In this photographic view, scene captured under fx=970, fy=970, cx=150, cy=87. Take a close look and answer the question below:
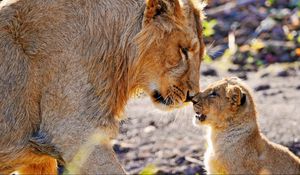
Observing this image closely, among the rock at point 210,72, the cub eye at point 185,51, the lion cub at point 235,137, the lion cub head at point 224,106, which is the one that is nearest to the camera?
the cub eye at point 185,51

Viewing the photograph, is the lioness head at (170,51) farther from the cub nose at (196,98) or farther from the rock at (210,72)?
the rock at (210,72)

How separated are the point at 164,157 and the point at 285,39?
3325mm

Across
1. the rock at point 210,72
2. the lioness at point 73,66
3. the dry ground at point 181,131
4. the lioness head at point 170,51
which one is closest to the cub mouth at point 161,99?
the lioness head at point 170,51

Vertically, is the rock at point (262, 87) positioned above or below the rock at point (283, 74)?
below

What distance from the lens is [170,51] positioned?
595 cm

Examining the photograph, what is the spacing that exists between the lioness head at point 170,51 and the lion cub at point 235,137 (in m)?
0.27

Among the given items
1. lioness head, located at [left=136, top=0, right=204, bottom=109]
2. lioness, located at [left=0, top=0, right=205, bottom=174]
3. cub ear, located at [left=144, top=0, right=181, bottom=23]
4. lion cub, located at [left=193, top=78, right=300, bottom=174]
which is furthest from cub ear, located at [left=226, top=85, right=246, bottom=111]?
cub ear, located at [left=144, top=0, right=181, bottom=23]

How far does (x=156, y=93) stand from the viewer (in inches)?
240

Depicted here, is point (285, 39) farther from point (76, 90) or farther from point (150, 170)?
point (76, 90)

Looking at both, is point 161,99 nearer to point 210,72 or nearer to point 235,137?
point 235,137

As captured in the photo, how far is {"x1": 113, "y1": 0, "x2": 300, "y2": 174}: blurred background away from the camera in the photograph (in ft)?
24.7

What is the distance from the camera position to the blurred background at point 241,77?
297 inches

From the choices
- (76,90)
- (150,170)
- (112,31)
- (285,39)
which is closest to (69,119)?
(76,90)

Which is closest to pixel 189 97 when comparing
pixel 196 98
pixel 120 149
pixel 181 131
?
pixel 196 98
